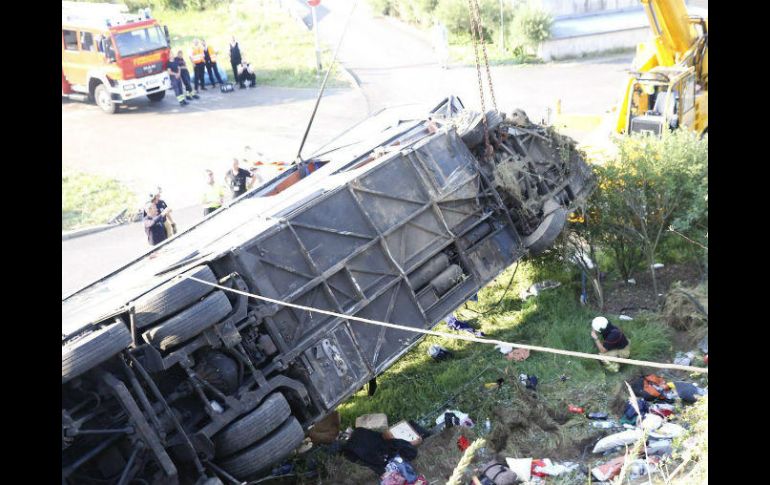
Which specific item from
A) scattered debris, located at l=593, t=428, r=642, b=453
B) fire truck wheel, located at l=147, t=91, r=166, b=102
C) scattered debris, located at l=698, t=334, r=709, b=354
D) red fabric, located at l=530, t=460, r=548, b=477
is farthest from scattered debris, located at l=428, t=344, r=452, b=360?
fire truck wheel, located at l=147, t=91, r=166, b=102

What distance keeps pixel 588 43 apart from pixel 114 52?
13.4 m

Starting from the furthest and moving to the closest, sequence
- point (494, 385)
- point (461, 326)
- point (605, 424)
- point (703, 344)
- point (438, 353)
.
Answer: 1. point (461, 326)
2. point (438, 353)
3. point (703, 344)
4. point (494, 385)
5. point (605, 424)

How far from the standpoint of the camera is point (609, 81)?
69.7ft

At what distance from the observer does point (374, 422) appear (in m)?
8.57

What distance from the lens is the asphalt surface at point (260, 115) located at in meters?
18.1

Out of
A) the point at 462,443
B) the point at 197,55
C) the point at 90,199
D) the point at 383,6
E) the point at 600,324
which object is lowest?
the point at 462,443

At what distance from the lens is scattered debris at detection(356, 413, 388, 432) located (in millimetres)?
8484

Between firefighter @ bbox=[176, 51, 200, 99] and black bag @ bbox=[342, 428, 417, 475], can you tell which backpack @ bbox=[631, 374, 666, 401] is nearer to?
black bag @ bbox=[342, 428, 417, 475]

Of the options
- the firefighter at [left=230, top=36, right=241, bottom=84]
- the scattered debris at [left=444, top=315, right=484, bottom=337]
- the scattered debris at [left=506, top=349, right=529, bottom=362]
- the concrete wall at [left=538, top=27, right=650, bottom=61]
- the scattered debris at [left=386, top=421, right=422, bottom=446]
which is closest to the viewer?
the scattered debris at [left=386, top=421, right=422, bottom=446]

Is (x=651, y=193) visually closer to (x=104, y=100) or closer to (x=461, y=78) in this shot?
(x=461, y=78)

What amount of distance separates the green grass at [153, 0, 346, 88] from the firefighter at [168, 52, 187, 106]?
2702 millimetres

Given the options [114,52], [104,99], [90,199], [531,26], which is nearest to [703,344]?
[90,199]
